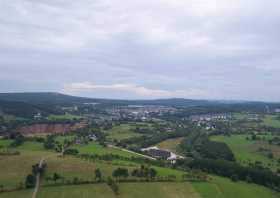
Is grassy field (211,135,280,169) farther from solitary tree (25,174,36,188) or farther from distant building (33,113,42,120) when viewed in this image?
distant building (33,113,42,120)

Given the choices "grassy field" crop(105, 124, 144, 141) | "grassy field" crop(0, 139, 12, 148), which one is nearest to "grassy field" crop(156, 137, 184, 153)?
"grassy field" crop(105, 124, 144, 141)

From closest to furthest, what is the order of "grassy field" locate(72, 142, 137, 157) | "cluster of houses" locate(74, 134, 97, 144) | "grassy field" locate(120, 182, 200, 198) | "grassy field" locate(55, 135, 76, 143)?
"grassy field" locate(120, 182, 200, 198) < "grassy field" locate(72, 142, 137, 157) < "cluster of houses" locate(74, 134, 97, 144) < "grassy field" locate(55, 135, 76, 143)

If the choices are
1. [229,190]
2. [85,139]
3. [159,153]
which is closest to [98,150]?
[159,153]

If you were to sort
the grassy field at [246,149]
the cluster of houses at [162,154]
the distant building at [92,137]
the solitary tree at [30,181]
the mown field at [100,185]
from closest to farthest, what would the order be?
the mown field at [100,185] → the solitary tree at [30,181] → the cluster of houses at [162,154] → the grassy field at [246,149] → the distant building at [92,137]

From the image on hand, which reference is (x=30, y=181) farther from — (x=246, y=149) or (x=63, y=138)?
(x=246, y=149)

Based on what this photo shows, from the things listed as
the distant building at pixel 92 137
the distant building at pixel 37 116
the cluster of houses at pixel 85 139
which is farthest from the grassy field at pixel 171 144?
the distant building at pixel 37 116

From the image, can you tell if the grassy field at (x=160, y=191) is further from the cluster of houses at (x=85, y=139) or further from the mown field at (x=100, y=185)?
the cluster of houses at (x=85, y=139)

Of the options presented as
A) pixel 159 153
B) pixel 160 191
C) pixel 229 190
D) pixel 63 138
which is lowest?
pixel 229 190
